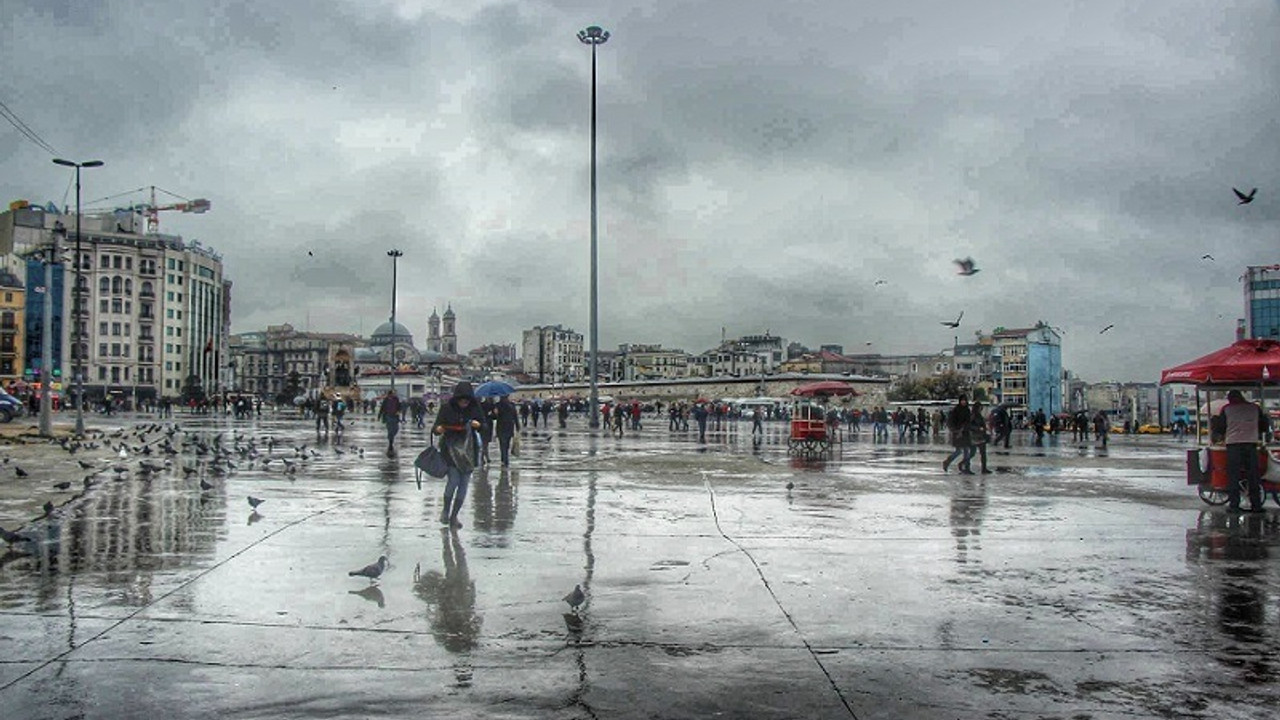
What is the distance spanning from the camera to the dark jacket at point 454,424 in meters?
10.1

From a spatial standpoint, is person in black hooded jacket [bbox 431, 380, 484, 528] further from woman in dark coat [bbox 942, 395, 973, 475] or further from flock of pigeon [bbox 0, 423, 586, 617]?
woman in dark coat [bbox 942, 395, 973, 475]

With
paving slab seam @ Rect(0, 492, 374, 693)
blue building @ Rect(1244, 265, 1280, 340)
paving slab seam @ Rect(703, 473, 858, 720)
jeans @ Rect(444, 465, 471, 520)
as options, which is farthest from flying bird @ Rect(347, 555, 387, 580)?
blue building @ Rect(1244, 265, 1280, 340)

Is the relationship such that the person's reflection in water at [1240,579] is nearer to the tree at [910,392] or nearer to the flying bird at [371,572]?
the flying bird at [371,572]

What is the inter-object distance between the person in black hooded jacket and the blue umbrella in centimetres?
927

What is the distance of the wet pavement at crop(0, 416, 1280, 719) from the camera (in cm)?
439

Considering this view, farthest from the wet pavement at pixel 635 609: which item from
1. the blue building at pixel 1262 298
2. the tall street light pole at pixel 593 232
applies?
the blue building at pixel 1262 298

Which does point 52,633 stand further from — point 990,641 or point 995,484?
point 995,484

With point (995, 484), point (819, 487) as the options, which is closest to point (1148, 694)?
point (819, 487)

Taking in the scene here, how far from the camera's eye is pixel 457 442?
10.1 metres

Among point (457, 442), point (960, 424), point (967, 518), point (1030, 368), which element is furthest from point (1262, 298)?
point (457, 442)

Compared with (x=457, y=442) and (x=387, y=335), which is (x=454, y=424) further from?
(x=387, y=335)

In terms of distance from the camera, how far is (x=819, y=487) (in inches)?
588

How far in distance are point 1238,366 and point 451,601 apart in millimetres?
11869

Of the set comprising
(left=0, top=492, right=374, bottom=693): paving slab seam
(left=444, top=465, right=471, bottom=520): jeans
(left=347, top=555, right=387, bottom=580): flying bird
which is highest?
(left=444, top=465, right=471, bottom=520): jeans
